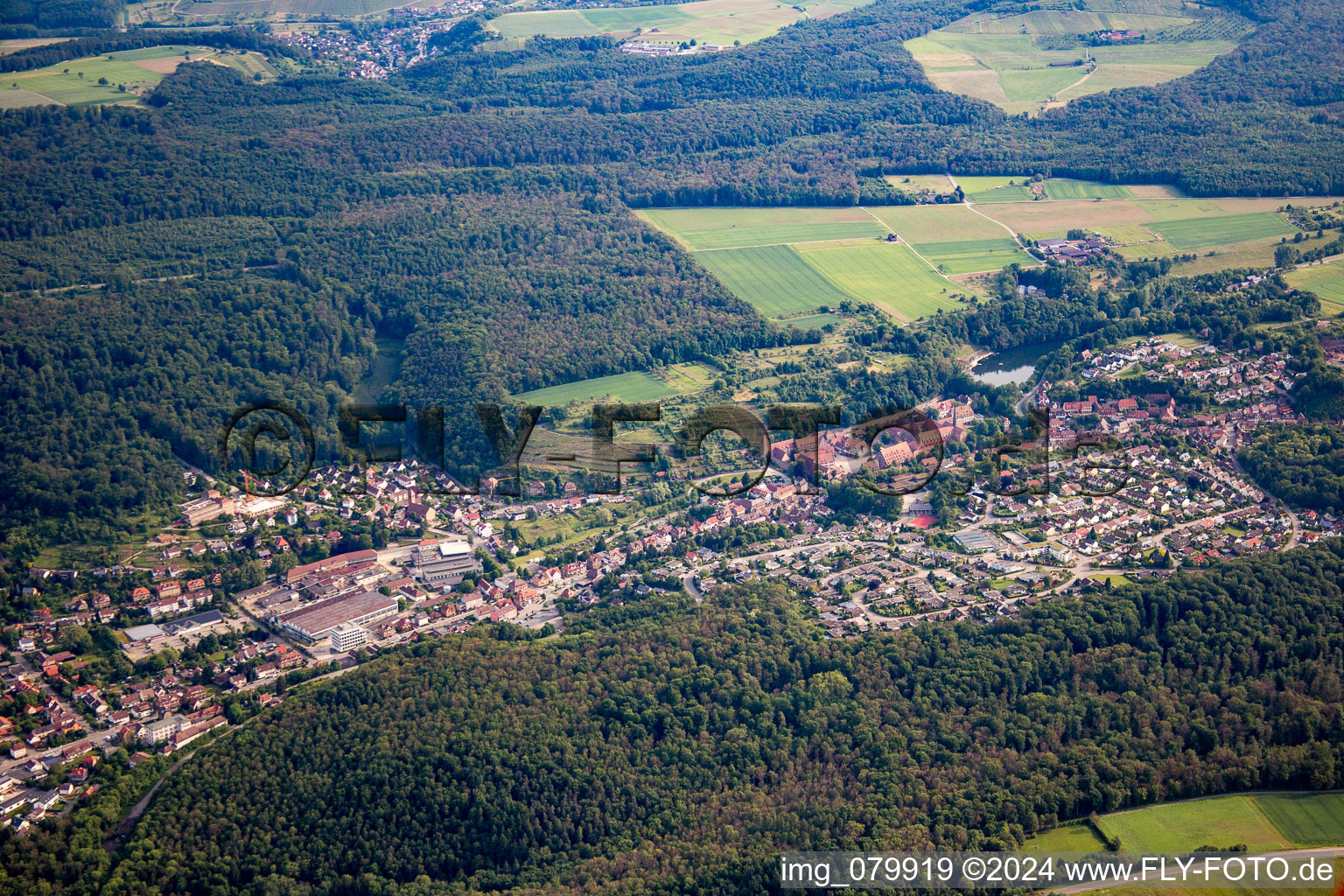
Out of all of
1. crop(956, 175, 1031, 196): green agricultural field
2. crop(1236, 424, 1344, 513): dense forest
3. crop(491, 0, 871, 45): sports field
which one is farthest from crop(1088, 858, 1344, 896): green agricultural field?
crop(491, 0, 871, 45): sports field

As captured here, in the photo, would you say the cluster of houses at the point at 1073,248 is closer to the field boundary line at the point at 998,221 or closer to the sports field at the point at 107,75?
the field boundary line at the point at 998,221

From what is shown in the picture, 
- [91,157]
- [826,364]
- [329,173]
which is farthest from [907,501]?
[91,157]

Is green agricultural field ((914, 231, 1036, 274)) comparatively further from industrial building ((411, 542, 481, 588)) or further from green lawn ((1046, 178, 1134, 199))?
industrial building ((411, 542, 481, 588))

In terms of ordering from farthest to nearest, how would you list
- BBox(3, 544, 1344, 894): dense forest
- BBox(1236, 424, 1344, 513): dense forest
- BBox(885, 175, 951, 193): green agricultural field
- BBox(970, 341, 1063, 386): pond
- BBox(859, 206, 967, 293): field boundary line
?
BBox(885, 175, 951, 193): green agricultural field < BBox(859, 206, 967, 293): field boundary line < BBox(970, 341, 1063, 386): pond < BBox(1236, 424, 1344, 513): dense forest < BBox(3, 544, 1344, 894): dense forest

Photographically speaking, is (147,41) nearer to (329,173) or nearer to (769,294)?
(329,173)

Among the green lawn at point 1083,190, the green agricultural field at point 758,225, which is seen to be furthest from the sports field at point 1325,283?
the green agricultural field at point 758,225

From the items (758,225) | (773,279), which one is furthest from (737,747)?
(758,225)
